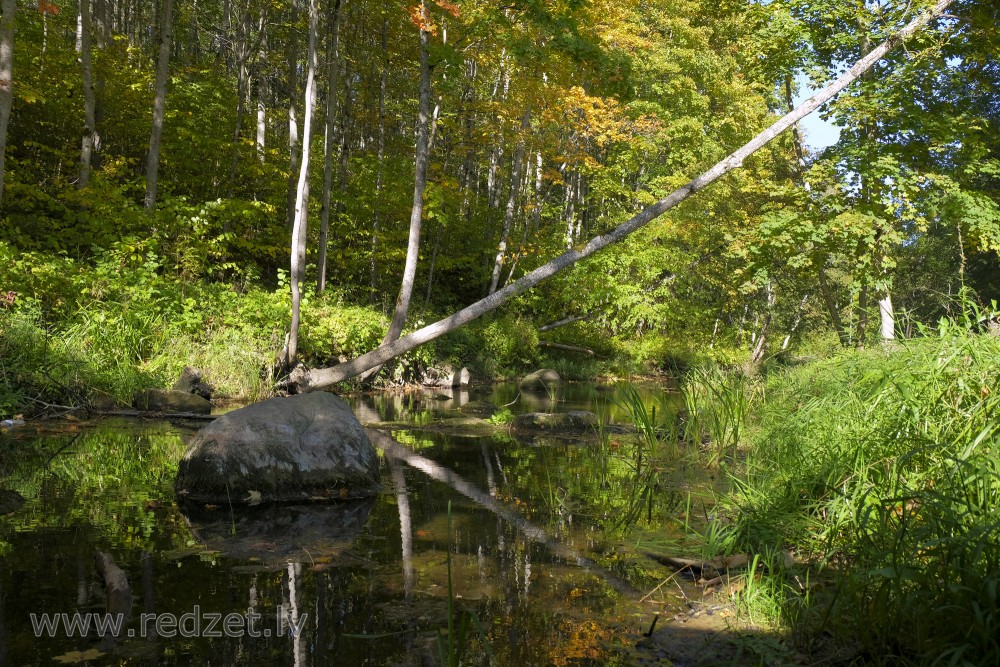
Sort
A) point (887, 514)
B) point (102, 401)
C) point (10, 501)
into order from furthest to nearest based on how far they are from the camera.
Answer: point (102, 401) < point (10, 501) < point (887, 514)

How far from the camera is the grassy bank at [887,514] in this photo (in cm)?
238

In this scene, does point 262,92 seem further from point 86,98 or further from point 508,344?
point 508,344

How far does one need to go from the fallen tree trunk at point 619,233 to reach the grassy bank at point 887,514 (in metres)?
3.43

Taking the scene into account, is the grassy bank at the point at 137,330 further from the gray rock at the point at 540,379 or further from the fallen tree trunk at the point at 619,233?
the gray rock at the point at 540,379

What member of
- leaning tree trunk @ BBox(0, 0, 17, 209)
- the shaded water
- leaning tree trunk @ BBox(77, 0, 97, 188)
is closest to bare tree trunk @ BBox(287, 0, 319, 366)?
leaning tree trunk @ BBox(0, 0, 17, 209)

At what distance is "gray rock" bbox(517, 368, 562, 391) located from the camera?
17.3 m

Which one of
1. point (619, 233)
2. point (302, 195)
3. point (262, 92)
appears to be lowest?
point (619, 233)

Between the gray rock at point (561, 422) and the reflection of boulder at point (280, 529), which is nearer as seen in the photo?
the reflection of boulder at point (280, 529)

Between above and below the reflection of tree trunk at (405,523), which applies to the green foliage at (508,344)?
above

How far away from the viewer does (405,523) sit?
4809 mm

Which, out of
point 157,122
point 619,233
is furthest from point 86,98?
point 619,233

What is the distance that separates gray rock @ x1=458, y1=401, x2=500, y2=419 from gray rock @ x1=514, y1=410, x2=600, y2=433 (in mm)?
1007

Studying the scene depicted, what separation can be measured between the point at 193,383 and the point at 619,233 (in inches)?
259

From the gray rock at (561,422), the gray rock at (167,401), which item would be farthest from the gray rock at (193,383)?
the gray rock at (561,422)
